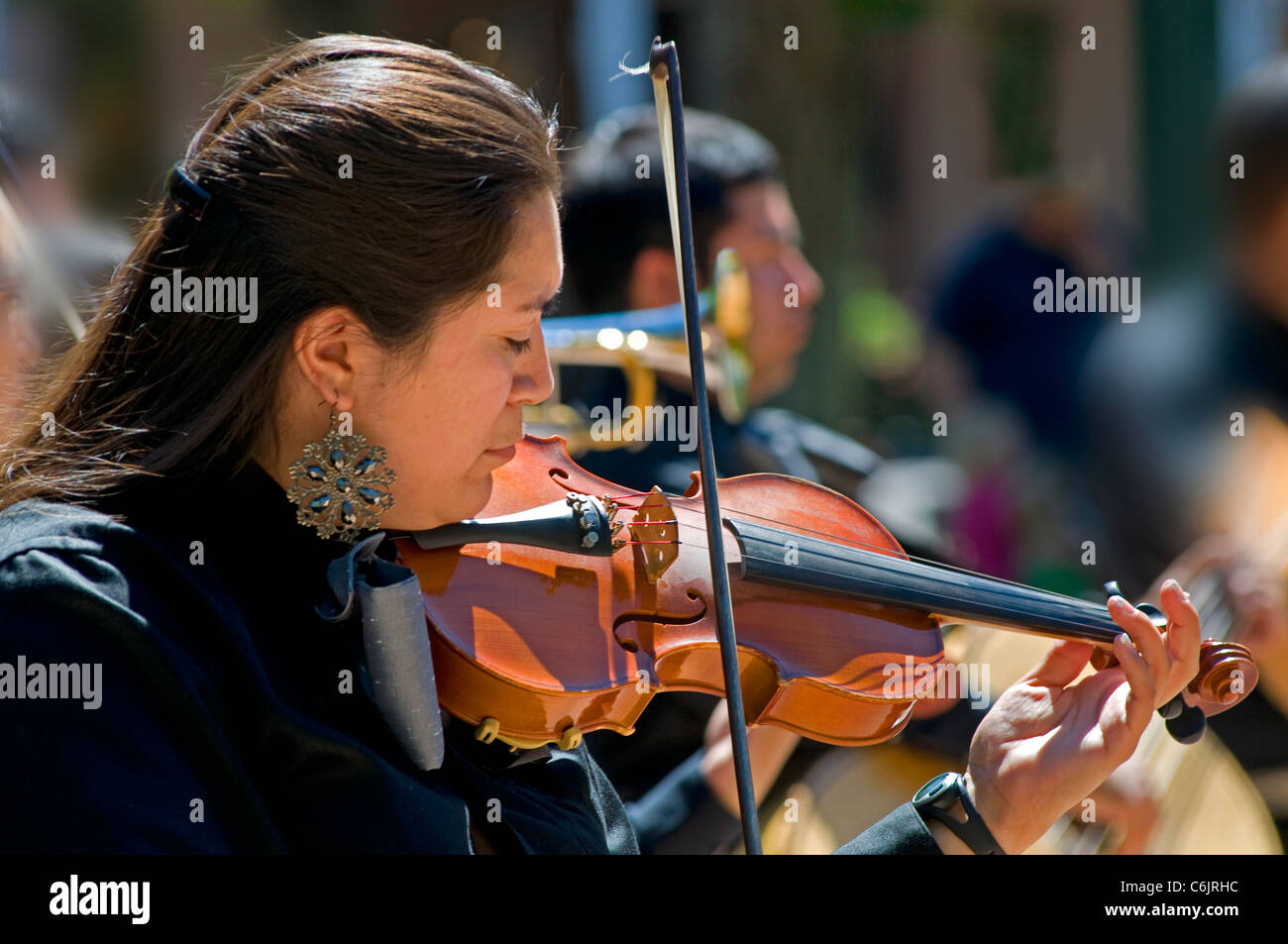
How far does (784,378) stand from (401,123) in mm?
1874

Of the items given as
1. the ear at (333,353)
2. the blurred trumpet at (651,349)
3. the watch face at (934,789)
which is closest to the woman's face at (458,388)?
the ear at (333,353)

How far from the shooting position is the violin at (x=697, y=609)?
4.35ft

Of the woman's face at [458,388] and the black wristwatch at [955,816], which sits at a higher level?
A: the woman's face at [458,388]

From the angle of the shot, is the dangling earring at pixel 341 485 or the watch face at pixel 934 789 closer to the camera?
the dangling earring at pixel 341 485

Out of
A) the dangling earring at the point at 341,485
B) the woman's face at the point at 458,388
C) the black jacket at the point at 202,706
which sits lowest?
the black jacket at the point at 202,706

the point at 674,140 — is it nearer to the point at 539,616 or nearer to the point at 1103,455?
the point at 539,616

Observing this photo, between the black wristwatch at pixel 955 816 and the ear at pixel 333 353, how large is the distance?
2.23 feet

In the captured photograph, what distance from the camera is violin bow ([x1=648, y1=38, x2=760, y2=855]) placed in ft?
4.15

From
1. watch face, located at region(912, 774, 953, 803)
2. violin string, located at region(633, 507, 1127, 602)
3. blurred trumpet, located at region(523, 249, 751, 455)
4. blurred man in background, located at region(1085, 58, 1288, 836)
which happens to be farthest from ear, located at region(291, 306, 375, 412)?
blurred man in background, located at region(1085, 58, 1288, 836)

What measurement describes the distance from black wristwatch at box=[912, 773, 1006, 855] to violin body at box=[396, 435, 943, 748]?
0.13 meters

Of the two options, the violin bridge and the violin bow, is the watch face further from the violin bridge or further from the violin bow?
the violin bridge

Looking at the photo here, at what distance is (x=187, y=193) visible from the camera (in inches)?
46.9

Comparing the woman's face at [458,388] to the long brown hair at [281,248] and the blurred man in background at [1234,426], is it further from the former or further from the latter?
the blurred man in background at [1234,426]
